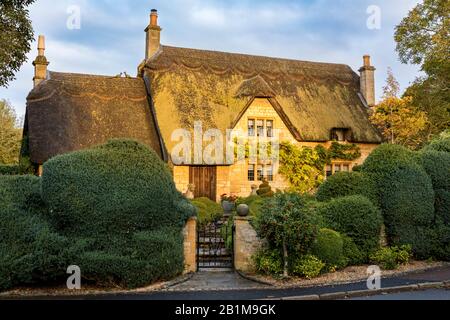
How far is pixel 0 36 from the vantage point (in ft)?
53.6

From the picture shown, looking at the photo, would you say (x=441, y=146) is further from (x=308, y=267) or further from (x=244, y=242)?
(x=244, y=242)

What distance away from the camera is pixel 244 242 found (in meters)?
12.4

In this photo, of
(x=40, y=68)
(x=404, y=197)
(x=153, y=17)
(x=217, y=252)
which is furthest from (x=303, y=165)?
(x=40, y=68)

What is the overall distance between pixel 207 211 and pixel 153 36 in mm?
14553

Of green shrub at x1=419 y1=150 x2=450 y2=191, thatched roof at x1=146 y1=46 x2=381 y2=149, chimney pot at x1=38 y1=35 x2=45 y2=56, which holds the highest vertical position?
chimney pot at x1=38 y1=35 x2=45 y2=56

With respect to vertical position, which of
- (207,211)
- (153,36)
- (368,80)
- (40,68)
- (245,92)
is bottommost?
(207,211)

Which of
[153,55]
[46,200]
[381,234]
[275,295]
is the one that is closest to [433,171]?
[381,234]

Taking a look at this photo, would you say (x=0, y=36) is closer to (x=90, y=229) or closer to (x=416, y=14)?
(x=90, y=229)

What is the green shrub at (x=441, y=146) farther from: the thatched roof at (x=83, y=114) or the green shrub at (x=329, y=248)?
the thatched roof at (x=83, y=114)

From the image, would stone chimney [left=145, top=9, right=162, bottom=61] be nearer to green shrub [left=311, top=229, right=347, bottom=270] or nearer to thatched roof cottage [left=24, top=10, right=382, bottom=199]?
thatched roof cottage [left=24, top=10, right=382, bottom=199]

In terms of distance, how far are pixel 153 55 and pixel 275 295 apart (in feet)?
70.9

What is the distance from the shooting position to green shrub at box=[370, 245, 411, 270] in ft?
41.3

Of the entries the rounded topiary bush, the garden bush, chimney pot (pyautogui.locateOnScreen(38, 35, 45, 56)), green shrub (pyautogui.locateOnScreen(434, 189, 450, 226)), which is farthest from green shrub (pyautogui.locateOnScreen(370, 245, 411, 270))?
chimney pot (pyautogui.locateOnScreen(38, 35, 45, 56))

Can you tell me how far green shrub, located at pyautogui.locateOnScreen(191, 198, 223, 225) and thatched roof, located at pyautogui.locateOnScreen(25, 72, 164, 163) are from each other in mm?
4993
